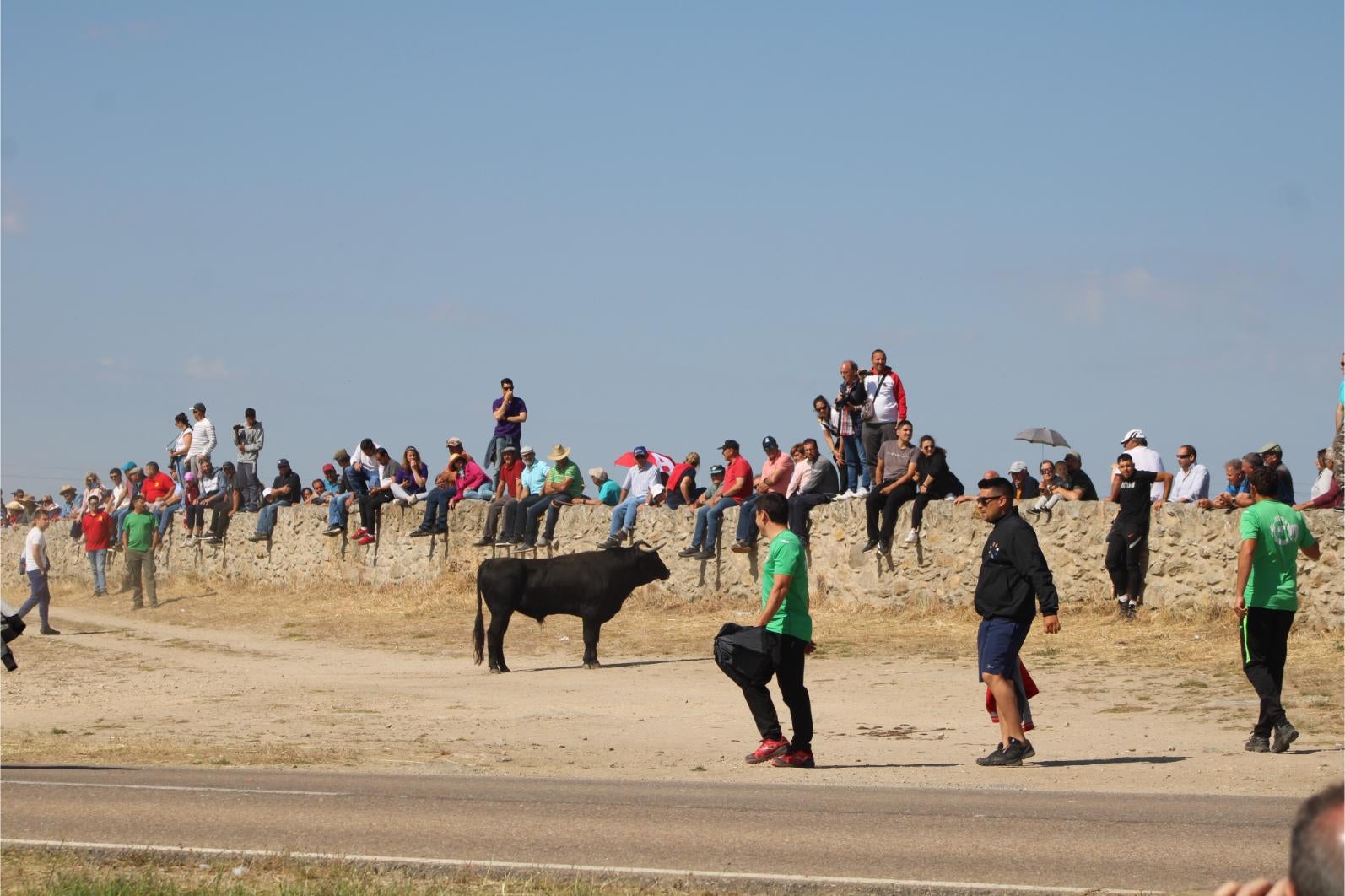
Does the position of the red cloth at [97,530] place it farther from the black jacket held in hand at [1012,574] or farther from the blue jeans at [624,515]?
the black jacket held in hand at [1012,574]

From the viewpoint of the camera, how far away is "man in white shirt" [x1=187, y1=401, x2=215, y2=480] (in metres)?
32.2

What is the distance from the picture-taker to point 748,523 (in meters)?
23.2

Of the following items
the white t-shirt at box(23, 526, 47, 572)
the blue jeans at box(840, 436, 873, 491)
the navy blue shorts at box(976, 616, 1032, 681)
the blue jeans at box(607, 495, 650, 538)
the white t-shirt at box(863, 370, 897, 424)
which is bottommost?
the navy blue shorts at box(976, 616, 1032, 681)

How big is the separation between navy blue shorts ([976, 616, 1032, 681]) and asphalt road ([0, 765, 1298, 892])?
2.58ft

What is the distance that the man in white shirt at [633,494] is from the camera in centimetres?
2541

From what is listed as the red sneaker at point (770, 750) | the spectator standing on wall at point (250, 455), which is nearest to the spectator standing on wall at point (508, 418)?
the spectator standing on wall at point (250, 455)

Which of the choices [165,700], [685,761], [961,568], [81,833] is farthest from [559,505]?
[81,833]

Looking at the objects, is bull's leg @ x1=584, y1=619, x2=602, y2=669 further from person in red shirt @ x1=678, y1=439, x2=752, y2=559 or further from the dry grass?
the dry grass

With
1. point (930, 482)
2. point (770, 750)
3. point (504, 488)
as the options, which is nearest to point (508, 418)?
point (504, 488)

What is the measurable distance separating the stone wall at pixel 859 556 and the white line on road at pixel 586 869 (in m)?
11.5

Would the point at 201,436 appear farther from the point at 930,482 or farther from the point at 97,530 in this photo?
the point at 930,482

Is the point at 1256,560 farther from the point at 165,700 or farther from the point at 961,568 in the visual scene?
the point at 165,700

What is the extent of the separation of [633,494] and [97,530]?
474 inches

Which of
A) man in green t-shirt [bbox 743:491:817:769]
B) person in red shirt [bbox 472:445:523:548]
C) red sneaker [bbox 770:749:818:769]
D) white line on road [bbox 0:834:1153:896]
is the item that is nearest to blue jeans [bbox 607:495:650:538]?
person in red shirt [bbox 472:445:523:548]
